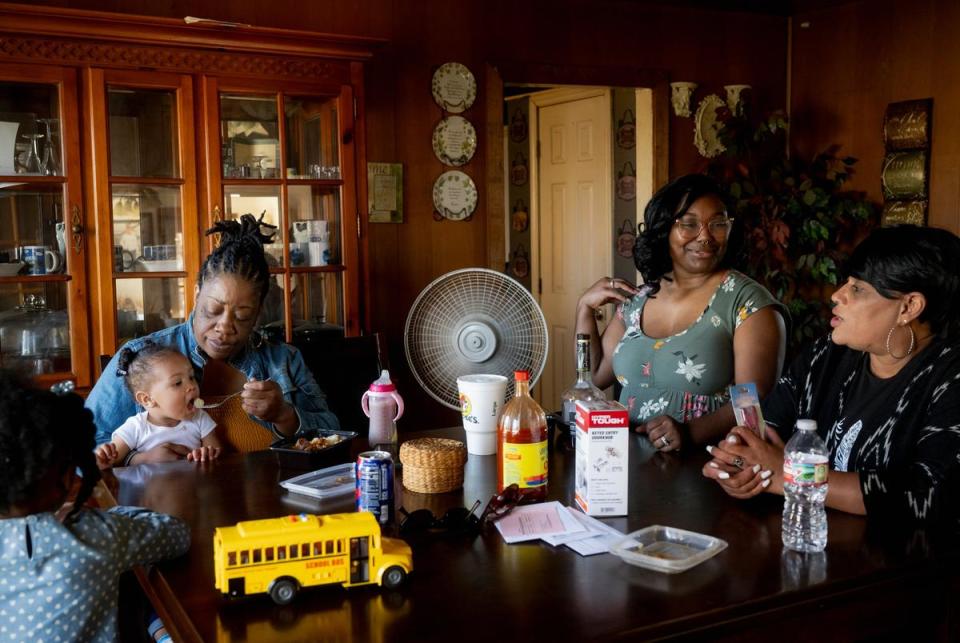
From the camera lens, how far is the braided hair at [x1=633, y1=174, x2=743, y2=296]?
2.36 m

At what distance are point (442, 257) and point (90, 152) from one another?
1.53 m

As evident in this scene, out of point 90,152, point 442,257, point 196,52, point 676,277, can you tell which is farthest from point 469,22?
point 676,277

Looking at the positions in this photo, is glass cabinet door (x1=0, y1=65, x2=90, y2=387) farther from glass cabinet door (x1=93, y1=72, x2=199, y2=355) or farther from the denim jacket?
the denim jacket

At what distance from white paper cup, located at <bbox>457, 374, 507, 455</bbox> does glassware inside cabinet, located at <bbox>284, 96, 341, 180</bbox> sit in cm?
162

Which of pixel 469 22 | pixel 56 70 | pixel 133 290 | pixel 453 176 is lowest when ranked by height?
pixel 133 290

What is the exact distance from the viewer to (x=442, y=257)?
3.99 metres

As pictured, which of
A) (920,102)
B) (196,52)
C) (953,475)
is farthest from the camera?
(920,102)

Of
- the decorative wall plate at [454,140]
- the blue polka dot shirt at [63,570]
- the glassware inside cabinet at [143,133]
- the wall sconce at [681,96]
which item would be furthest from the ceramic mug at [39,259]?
the wall sconce at [681,96]

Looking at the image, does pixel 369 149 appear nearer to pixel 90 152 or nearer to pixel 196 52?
pixel 196 52

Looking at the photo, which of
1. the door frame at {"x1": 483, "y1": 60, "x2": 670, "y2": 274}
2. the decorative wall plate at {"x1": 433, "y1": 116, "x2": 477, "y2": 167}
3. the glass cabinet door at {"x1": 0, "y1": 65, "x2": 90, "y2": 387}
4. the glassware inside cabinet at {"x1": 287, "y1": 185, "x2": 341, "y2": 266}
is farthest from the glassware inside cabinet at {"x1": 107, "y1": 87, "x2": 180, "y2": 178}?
the door frame at {"x1": 483, "y1": 60, "x2": 670, "y2": 274}

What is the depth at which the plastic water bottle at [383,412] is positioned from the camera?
6.25 feet

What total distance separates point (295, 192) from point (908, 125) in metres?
2.83

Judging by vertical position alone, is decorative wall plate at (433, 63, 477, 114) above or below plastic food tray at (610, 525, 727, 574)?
above

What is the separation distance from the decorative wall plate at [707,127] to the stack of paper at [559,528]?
3359mm
